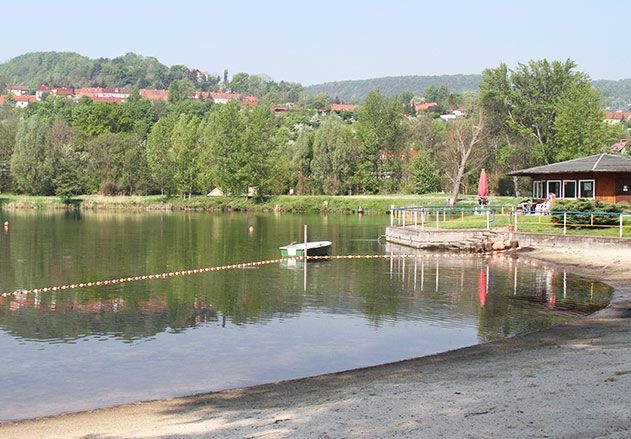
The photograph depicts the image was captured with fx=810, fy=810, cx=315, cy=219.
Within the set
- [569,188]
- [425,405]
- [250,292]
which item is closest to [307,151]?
[569,188]

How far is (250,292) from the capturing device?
105 feet

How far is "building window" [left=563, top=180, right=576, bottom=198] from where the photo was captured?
5791 cm

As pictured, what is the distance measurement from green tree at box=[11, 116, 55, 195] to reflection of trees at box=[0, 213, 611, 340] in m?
65.8

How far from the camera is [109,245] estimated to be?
5294cm

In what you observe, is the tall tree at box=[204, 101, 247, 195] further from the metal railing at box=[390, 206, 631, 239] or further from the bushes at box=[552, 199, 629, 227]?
the bushes at box=[552, 199, 629, 227]

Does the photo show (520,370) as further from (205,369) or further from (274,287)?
(274,287)

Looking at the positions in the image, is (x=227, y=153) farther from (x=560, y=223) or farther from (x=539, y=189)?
(x=560, y=223)

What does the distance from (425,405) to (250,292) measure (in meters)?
19.5

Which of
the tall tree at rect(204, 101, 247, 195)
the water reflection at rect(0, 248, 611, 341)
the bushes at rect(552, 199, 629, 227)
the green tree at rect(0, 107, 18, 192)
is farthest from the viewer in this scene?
the green tree at rect(0, 107, 18, 192)

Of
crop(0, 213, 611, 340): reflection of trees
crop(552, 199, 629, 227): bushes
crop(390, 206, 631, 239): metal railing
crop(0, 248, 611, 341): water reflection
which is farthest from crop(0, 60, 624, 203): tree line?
crop(0, 248, 611, 341): water reflection

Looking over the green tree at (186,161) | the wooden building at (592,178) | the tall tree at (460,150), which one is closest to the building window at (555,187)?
the wooden building at (592,178)

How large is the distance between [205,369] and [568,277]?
Result: 69.4 feet

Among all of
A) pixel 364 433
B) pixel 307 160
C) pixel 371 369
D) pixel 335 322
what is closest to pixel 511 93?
pixel 307 160

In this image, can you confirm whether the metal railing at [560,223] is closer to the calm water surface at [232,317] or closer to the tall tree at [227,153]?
the calm water surface at [232,317]
